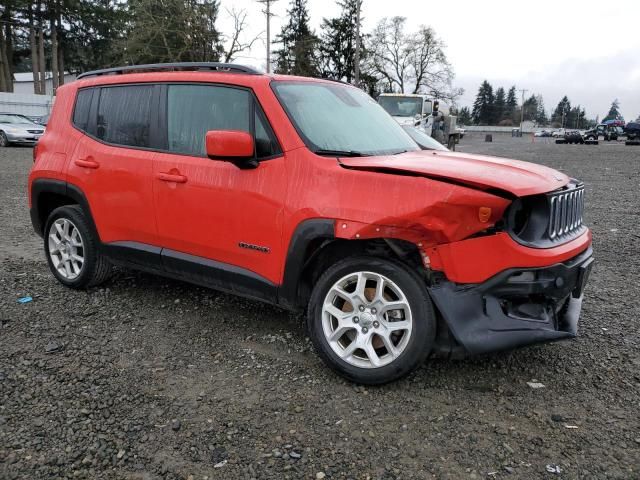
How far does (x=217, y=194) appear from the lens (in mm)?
3578

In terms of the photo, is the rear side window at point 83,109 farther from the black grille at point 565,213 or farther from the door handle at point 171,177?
the black grille at point 565,213

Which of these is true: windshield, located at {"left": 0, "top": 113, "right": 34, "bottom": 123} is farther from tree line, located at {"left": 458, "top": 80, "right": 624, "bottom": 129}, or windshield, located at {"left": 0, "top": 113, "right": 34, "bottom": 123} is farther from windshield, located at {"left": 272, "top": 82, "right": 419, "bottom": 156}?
tree line, located at {"left": 458, "top": 80, "right": 624, "bottom": 129}

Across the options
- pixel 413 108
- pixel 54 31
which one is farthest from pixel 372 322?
pixel 54 31

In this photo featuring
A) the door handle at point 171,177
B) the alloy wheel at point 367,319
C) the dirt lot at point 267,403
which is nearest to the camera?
the dirt lot at point 267,403

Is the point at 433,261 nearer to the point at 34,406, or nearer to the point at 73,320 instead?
the point at 34,406

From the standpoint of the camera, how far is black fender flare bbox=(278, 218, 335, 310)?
3.10m

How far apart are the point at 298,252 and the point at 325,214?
0.31 meters

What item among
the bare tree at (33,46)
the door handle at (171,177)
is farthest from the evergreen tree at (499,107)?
the door handle at (171,177)

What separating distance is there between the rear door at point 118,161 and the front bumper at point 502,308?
232cm

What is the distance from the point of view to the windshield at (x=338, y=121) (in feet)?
11.3

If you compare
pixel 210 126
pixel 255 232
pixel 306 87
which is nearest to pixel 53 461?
pixel 255 232

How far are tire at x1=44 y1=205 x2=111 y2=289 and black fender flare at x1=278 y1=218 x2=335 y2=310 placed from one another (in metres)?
1.97

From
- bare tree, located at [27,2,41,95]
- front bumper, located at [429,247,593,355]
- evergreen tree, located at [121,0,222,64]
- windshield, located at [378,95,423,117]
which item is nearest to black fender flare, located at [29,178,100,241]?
front bumper, located at [429,247,593,355]

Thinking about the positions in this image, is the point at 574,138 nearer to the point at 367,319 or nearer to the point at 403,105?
the point at 403,105
